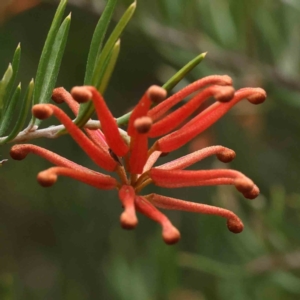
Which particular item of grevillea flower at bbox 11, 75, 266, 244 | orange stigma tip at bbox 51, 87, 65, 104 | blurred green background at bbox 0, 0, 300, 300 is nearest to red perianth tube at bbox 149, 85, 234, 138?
grevillea flower at bbox 11, 75, 266, 244

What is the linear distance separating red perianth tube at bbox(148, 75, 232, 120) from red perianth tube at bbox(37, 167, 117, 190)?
69 mm

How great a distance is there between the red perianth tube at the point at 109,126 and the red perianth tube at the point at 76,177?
3 centimetres

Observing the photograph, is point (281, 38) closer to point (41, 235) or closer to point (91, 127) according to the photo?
point (91, 127)

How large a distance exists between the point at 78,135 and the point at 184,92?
0.32 ft

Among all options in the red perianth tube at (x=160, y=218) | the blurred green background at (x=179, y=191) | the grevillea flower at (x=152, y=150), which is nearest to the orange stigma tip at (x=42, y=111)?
the grevillea flower at (x=152, y=150)

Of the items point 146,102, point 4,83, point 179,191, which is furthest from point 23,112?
point 179,191

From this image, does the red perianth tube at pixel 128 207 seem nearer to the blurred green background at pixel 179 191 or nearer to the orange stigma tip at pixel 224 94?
the orange stigma tip at pixel 224 94

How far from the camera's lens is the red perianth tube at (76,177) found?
0.38 m

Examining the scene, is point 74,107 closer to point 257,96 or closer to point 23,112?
point 23,112

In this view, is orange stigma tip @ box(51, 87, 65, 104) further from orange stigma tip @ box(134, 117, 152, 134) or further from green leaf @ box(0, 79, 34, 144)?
orange stigma tip @ box(134, 117, 152, 134)

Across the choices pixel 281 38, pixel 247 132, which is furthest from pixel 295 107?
pixel 247 132

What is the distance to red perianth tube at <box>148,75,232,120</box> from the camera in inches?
16.4

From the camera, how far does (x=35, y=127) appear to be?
1.61ft

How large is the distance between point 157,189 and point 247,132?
0.41 metres
